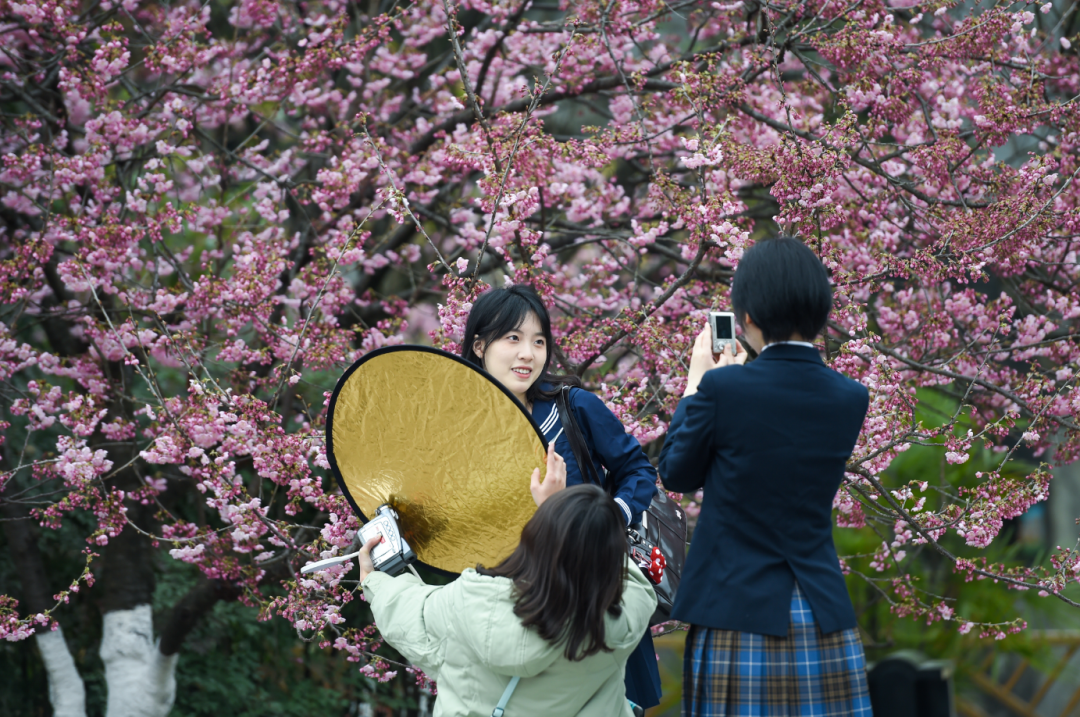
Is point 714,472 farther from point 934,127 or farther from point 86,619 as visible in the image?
point 86,619

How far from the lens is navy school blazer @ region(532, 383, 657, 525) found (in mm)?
2422

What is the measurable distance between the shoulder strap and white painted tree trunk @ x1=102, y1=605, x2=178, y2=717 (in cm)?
321

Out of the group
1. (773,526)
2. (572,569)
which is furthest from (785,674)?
(572,569)

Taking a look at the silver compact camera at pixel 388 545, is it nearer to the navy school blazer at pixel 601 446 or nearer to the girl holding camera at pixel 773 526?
the navy school blazer at pixel 601 446

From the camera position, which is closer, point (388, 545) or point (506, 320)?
point (388, 545)

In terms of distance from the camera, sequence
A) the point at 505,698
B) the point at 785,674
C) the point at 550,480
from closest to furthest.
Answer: the point at 785,674 < the point at 505,698 < the point at 550,480

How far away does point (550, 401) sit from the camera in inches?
A: 100

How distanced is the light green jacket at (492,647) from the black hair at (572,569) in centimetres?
4

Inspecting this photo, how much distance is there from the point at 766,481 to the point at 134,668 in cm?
399

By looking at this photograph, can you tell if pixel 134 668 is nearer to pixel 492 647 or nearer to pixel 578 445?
pixel 578 445

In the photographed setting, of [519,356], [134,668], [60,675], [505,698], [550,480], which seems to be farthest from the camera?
[134,668]

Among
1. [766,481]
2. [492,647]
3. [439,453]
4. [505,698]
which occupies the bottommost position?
[505,698]

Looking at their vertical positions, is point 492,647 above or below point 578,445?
below

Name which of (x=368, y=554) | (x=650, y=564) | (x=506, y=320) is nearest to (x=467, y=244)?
(x=506, y=320)
